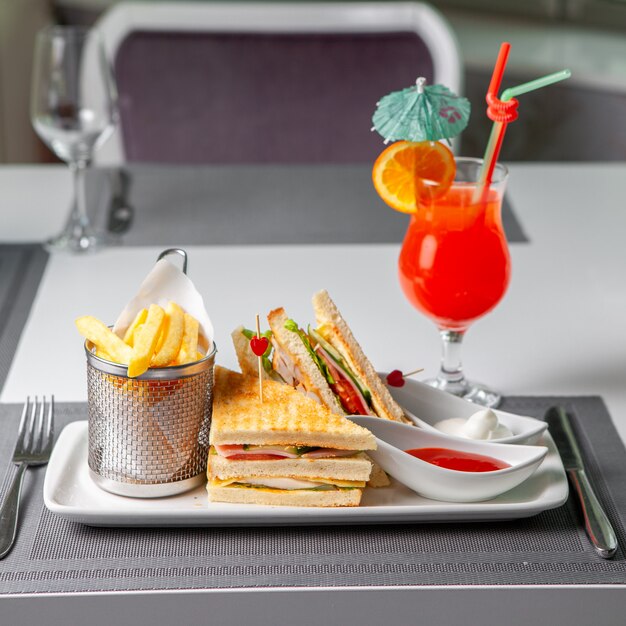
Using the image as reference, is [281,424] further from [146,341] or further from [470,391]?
[470,391]

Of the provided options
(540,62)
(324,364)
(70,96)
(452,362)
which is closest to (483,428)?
(324,364)

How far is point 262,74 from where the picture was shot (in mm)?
2664

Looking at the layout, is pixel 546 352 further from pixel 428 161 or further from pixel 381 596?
pixel 381 596

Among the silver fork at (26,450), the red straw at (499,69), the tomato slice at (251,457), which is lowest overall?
the silver fork at (26,450)

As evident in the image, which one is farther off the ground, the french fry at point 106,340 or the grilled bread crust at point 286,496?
the french fry at point 106,340

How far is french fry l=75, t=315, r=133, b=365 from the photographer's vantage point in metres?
0.89

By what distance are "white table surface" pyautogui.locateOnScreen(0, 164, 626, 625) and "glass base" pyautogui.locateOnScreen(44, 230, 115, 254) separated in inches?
1.2

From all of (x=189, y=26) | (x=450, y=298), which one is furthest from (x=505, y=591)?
(x=189, y=26)

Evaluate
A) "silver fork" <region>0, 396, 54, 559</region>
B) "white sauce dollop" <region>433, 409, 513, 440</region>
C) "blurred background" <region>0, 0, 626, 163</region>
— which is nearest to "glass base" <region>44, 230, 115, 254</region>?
"silver fork" <region>0, 396, 54, 559</region>

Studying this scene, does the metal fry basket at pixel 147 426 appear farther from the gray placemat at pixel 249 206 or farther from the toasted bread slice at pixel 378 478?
the gray placemat at pixel 249 206

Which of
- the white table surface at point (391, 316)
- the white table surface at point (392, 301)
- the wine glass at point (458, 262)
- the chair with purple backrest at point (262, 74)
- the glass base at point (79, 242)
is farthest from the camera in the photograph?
the chair with purple backrest at point (262, 74)

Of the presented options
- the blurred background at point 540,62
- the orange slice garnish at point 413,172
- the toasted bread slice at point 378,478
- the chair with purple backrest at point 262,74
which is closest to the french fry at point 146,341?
the toasted bread slice at point 378,478

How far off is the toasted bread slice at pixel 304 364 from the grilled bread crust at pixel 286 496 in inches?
3.7

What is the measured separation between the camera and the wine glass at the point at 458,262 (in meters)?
1.16
